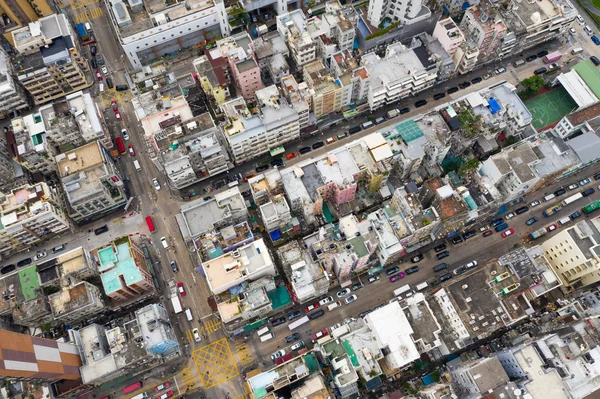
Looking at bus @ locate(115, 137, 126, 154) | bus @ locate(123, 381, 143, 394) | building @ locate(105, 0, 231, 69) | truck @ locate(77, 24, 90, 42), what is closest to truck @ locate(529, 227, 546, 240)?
bus @ locate(123, 381, 143, 394)

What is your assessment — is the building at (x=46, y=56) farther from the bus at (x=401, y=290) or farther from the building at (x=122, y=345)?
the bus at (x=401, y=290)

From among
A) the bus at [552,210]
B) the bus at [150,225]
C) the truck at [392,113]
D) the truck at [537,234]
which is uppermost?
the truck at [392,113]

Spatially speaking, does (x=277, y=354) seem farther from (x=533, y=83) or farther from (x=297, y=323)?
(x=533, y=83)

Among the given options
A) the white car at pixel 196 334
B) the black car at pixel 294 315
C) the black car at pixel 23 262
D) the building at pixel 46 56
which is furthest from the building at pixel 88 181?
the black car at pixel 294 315

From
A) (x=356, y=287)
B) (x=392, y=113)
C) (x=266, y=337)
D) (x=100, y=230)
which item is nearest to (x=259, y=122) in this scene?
(x=392, y=113)

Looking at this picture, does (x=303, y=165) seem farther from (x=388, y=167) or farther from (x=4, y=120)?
(x=4, y=120)

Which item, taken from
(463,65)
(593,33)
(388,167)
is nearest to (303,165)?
(388,167)
